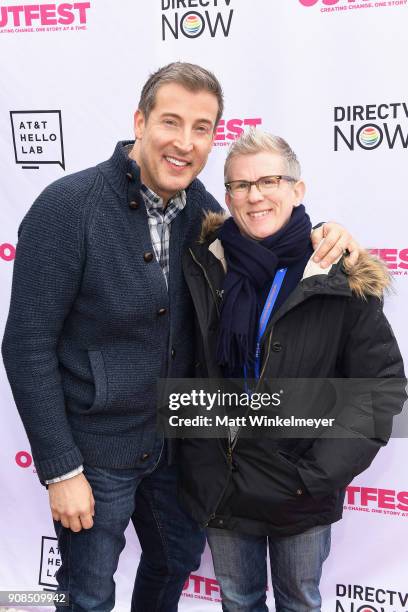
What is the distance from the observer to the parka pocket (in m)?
1.49

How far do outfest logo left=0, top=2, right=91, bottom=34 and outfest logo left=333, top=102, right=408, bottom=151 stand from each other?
3.14 feet

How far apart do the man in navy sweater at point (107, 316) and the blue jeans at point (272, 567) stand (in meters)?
0.29

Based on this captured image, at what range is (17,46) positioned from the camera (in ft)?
7.35

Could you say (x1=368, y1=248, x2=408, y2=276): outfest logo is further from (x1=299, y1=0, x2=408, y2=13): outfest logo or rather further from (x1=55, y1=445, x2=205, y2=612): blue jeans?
(x1=55, y1=445, x2=205, y2=612): blue jeans

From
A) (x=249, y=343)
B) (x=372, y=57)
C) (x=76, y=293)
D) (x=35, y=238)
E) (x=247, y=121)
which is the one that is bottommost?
(x=249, y=343)

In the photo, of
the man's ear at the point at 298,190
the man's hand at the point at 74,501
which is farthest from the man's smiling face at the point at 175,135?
the man's hand at the point at 74,501

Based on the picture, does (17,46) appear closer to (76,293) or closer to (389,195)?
(76,293)

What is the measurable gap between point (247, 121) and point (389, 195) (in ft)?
1.79

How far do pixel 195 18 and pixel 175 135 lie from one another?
2.84ft

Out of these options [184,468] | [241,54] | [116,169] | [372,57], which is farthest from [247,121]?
[184,468]

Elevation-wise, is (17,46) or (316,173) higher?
(17,46)

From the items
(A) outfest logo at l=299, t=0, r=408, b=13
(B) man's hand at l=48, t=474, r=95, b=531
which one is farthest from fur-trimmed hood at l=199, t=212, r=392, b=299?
(A) outfest logo at l=299, t=0, r=408, b=13

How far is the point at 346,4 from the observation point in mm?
1970

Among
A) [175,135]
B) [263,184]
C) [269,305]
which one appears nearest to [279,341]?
[269,305]
